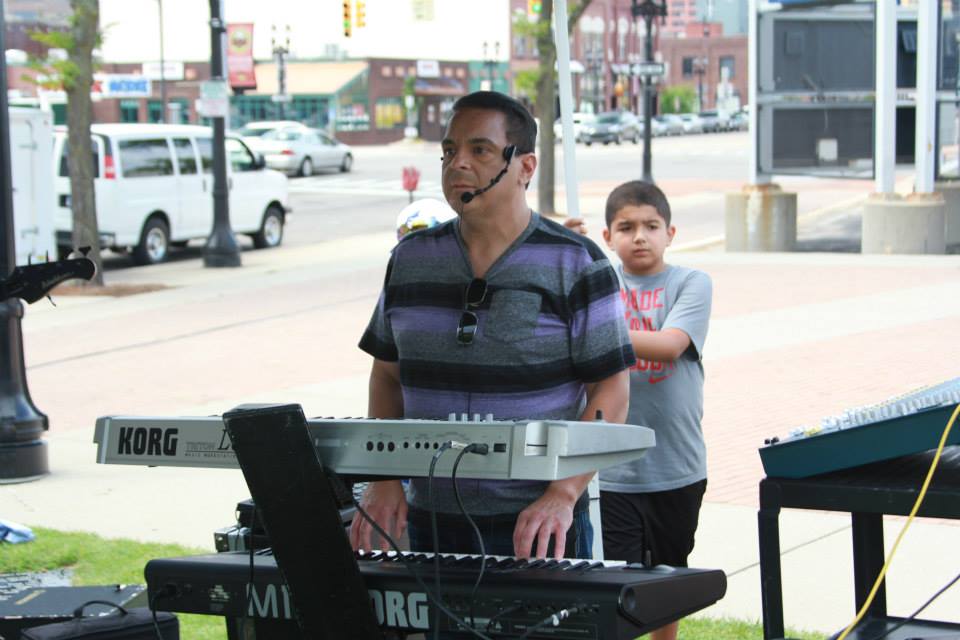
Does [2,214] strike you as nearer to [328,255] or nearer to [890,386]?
[890,386]

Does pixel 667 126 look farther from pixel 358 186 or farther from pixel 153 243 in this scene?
pixel 153 243

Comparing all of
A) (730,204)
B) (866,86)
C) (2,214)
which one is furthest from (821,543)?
(866,86)

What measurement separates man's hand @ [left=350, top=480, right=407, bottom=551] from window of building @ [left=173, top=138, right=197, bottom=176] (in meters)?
17.8

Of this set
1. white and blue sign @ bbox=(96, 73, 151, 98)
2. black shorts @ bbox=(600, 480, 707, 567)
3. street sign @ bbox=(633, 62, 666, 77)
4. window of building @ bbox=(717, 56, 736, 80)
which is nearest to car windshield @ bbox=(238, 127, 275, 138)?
white and blue sign @ bbox=(96, 73, 151, 98)

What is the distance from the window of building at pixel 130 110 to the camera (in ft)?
240

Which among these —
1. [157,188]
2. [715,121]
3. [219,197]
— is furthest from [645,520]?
[715,121]

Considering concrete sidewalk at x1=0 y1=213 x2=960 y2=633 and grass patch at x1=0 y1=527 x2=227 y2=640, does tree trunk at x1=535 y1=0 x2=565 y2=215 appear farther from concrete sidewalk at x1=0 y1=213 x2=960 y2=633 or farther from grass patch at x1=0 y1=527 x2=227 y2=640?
grass patch at x1=0 y1=527 x2=227 y2=640

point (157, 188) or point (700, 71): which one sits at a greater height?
point (700, 71)

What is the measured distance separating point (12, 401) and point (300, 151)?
35409 mm

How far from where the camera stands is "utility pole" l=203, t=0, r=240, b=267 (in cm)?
1942

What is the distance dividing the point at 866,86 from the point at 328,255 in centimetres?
839

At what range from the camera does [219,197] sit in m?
19.5

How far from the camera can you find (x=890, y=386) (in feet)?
30.5

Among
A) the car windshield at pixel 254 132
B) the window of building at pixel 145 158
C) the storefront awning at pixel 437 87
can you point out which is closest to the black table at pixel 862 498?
the window of building at pixel 145 158
